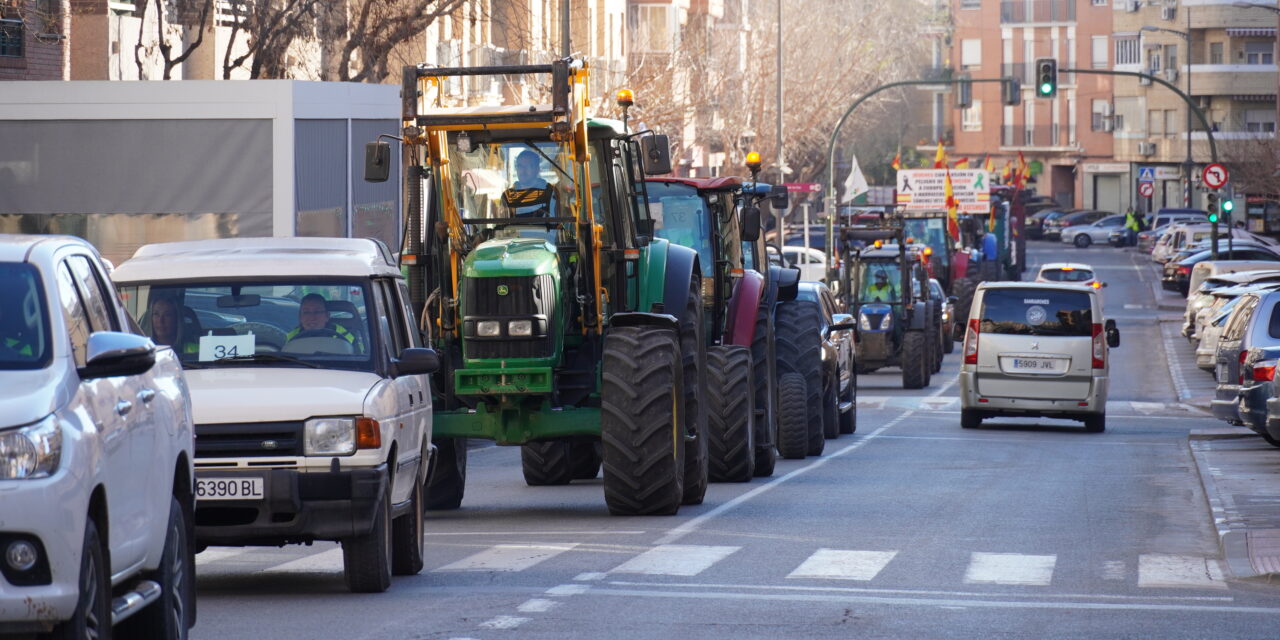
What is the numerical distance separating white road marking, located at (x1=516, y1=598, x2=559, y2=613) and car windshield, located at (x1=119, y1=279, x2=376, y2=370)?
5.27 ft

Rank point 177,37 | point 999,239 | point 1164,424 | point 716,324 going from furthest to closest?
1. point 999,239
2. point 177,37
3. point 1164,424
4. point 716,324

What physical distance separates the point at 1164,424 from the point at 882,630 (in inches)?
869

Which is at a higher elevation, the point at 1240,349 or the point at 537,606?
the point at 1240,349

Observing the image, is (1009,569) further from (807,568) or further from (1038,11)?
(1038,11)

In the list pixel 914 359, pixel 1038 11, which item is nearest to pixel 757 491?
pixel 914 359

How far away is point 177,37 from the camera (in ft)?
121

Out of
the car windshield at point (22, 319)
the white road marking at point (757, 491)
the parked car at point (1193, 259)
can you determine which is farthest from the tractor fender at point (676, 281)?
the parked car at point (1193, 259)

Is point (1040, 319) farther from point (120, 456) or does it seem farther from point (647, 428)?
point (120, 456)

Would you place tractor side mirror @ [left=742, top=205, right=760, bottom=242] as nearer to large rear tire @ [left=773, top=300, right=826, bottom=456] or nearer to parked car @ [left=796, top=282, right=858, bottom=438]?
large rear tire @ [left=773, top=300, right=826, bottom=456]

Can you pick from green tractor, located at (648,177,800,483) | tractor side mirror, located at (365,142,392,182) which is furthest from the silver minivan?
tractor side mirror, located at (365,142,392,182)

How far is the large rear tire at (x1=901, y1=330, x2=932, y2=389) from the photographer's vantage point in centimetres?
3806

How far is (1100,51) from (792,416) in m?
100

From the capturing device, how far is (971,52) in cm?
12375

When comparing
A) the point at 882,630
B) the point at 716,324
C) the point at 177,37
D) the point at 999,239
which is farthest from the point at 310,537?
the point at 999,239
